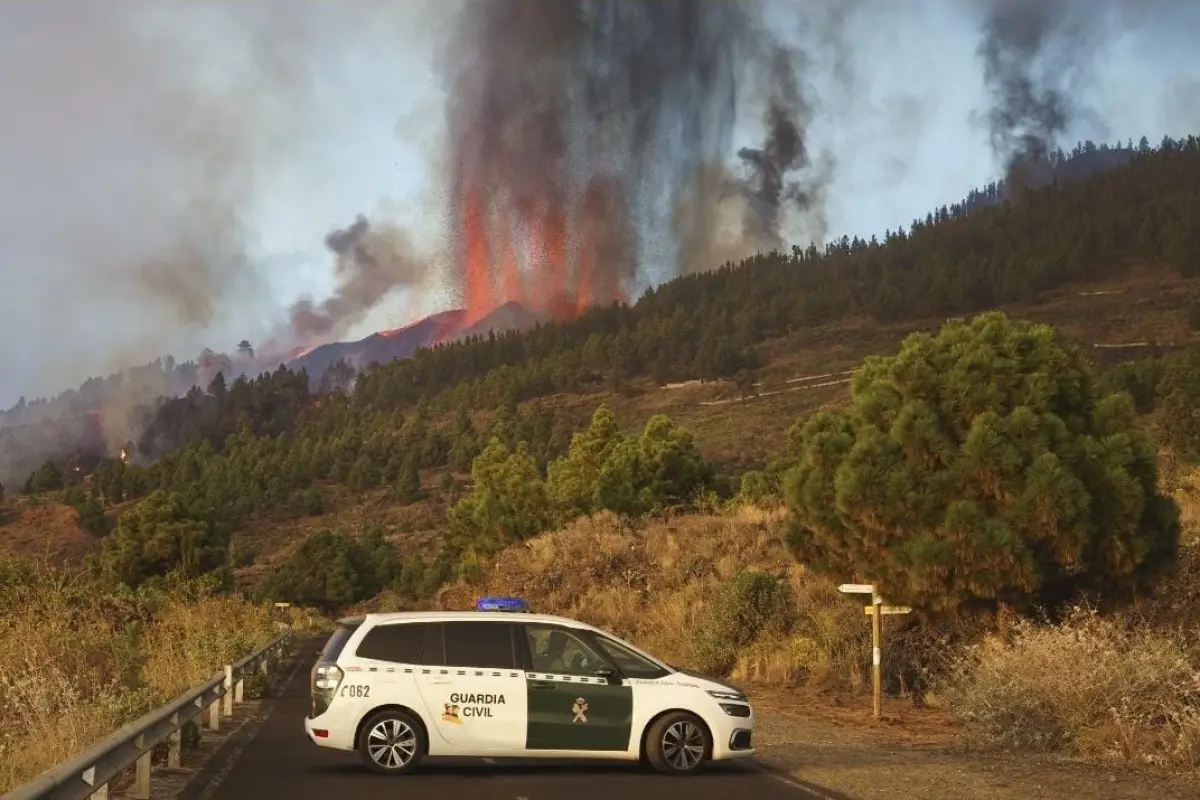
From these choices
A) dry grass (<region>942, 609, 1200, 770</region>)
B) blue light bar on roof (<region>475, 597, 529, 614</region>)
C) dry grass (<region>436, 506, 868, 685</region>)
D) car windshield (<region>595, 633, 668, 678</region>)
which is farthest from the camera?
dry grass (<region>436, 506, 868, 685</region>)

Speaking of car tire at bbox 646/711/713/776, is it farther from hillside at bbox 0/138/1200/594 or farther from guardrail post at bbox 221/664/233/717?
hillside at bbox 0/138/1200/594

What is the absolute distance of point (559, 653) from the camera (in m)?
14.0

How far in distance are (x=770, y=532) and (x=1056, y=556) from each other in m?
20.8

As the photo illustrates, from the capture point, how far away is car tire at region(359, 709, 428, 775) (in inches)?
528

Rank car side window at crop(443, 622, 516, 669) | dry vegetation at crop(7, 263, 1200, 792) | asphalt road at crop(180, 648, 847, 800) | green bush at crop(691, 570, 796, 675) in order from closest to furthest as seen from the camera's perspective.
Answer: asphalt road at crop(180, 648, 847, 800)
car side window at crop(443, 622, 516, 669)
dry vegetation at crop(7, 263, 1200, 792)
green bush at crop(691, 570, 796, 675)

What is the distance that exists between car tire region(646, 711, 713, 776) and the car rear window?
3548 millimetres

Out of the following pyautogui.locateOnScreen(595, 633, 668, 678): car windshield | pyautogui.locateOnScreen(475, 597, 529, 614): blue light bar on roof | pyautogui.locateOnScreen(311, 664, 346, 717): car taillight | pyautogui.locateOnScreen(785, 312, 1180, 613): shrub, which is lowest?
pyautogui.locateOnScreen(311, 664, 346, 717): car taillight

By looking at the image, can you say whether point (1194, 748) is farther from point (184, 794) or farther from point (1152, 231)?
point (1152, 231)

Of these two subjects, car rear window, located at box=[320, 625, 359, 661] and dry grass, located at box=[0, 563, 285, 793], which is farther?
car rear window, located at box=[320, 625, 359, 661]

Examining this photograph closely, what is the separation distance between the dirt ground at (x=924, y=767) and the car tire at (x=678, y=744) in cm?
116

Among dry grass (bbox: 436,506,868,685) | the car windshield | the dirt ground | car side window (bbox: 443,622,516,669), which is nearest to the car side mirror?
the car windshield

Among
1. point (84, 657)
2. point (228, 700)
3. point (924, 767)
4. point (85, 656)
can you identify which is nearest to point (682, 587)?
point (228, 700)

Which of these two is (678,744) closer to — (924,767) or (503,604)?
(924,767)

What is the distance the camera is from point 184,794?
38.9 ft
